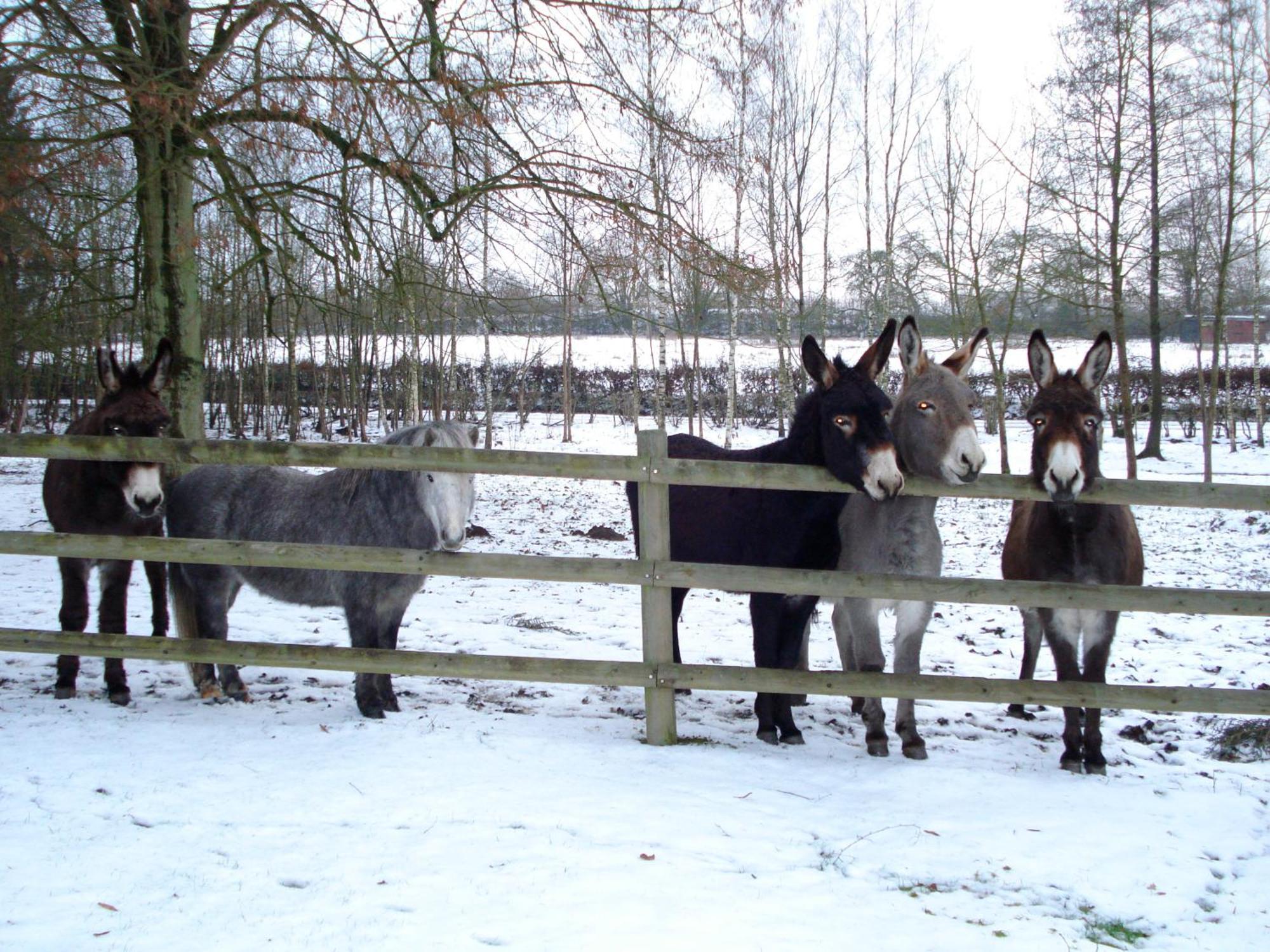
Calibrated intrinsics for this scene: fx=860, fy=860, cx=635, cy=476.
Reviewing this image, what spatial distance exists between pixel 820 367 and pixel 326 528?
299 cm

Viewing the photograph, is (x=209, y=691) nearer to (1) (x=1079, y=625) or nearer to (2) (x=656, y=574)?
(2) (x=656, y=574)

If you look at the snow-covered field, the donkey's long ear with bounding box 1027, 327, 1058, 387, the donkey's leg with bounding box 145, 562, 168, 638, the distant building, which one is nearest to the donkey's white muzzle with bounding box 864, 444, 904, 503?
the donkey's long ear with bounding box 1027, 327, 1058, 387

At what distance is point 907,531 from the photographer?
15.1 feet

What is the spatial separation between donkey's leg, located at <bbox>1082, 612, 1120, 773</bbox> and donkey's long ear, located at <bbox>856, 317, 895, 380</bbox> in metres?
1.69

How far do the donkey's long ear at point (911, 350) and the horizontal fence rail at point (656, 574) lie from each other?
47.8 inches

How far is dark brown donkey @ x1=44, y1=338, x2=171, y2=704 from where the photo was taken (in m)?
4.93

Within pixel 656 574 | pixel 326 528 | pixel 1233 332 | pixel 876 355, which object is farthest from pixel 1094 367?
pixel 1233 332

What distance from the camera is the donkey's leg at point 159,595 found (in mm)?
5926

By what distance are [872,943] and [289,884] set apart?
1.90 metres

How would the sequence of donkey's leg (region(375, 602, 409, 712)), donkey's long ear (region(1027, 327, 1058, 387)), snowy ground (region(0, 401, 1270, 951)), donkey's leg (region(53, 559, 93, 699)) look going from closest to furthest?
snowy ground (region(0, 401, 1270, 951))
donkey's long ear (region(1027, 327, 1058, 387))
donkey's leg (region(375, 602, 409, 712))
donkey's leg (region(53, 559, 93, 699))

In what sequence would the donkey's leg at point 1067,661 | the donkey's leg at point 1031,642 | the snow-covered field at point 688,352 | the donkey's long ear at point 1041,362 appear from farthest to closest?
1. the snow-covered field at point 688,352
2. the donkey's leg at point 1031,642
3. the donkey's long ear at point 1041,362
4. the donkey's leg at point 1067,661

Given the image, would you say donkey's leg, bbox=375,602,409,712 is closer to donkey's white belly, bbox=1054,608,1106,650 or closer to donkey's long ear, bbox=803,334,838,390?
donkey's long ear, bbox=803,334,838,390

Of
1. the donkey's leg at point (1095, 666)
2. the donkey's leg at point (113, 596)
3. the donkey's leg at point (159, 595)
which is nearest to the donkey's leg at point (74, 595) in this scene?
the donkey's leg at point (113, 596)

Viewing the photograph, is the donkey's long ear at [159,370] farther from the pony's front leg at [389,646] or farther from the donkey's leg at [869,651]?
the donkey's leg at [869,651]
